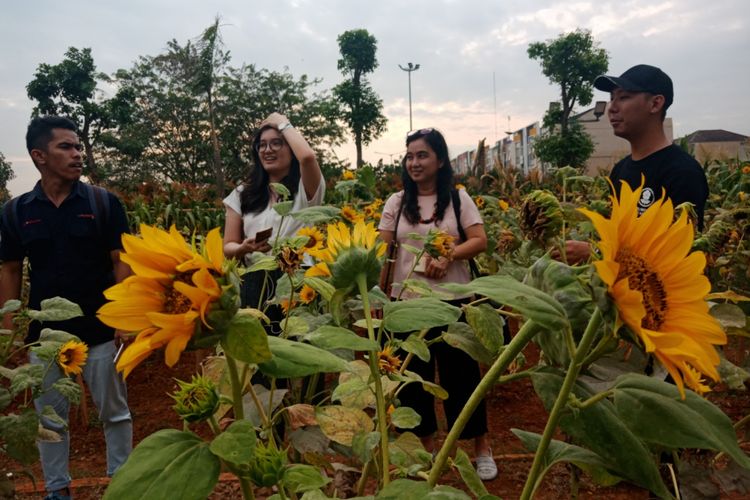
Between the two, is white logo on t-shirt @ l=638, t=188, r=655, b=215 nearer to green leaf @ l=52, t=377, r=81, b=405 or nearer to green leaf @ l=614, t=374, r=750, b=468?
green leaf @ l=614, t=374, r=750, b=468

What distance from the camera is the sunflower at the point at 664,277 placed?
14.8 inches

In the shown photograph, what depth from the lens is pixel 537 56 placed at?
75.2 ft

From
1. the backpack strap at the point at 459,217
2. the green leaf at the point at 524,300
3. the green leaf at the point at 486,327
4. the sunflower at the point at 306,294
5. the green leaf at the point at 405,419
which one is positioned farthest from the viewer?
the backpack strap at the point at 459,217

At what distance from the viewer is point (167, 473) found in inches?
14.3

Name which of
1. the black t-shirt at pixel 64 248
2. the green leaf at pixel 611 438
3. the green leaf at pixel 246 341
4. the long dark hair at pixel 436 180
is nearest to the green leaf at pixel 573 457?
the green leaf at pixel 611 438

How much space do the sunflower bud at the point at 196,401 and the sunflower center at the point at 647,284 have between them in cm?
31

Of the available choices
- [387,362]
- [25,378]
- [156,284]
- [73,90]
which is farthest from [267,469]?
[73,90]

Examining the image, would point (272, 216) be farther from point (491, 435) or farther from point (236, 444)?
point (236, 444)

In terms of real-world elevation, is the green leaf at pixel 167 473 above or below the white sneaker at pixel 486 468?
above

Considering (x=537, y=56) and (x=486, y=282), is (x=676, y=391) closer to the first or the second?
→ (x=486, y=282)

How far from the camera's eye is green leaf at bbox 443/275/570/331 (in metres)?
0.35

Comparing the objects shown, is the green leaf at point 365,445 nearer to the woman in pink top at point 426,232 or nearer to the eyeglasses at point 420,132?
the woman in pink top at point 426,232

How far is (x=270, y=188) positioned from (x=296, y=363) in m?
1.54

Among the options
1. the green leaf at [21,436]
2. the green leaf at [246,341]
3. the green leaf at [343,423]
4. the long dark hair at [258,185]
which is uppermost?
the long dark hair at [258,185]
